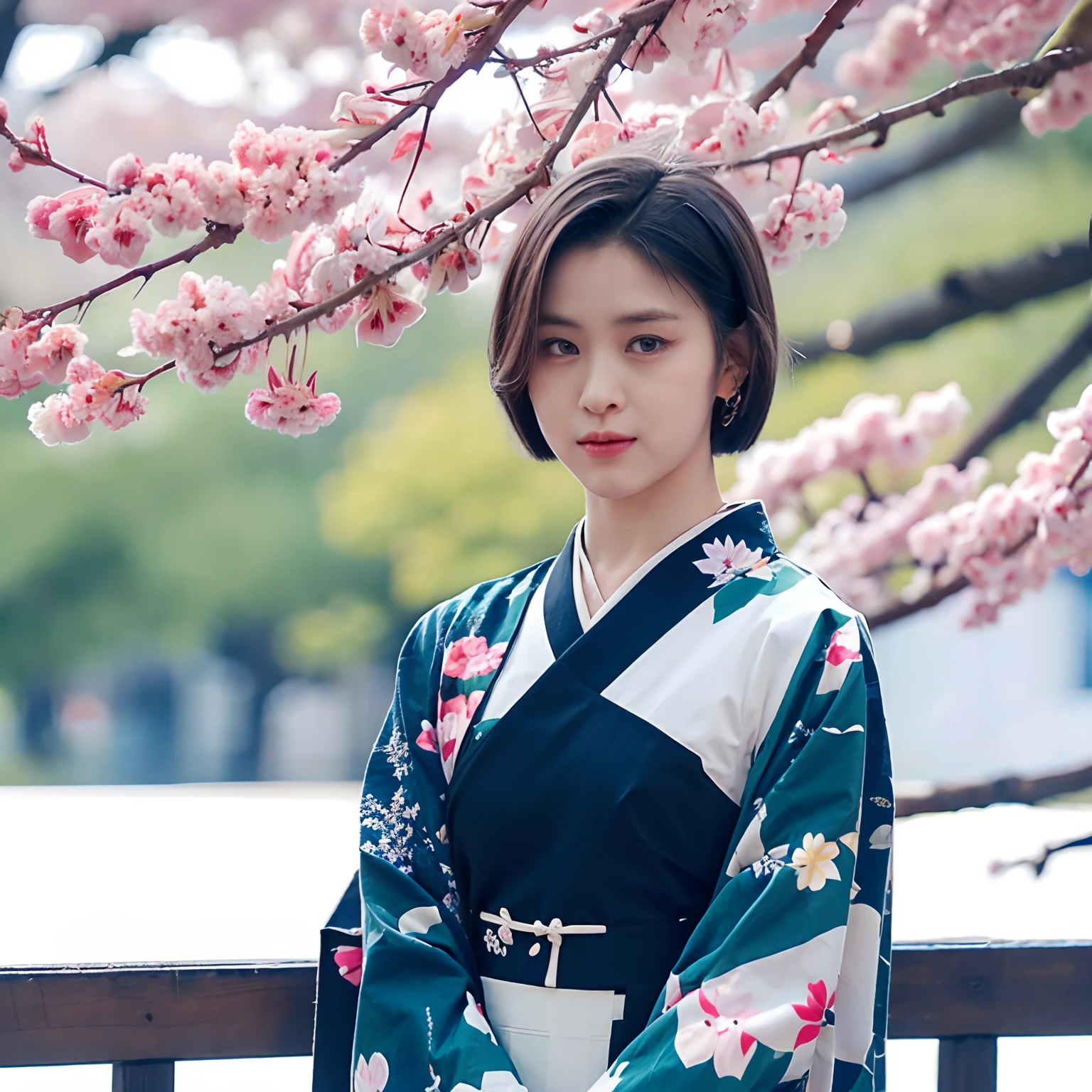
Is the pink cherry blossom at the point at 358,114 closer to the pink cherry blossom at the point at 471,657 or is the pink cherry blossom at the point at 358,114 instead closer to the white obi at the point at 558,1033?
the pink cherry blossom at the point at 471,657

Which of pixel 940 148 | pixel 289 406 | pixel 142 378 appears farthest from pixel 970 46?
pixel 142 378

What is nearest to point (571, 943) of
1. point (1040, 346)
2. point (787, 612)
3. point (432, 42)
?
point (787, 612)

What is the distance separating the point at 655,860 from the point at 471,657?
290mm

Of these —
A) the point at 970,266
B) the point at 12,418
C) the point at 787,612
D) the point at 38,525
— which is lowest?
the point at 787,612

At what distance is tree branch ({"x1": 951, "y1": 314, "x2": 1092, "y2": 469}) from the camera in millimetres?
2326

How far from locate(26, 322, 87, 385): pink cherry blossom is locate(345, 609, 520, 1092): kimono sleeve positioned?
0.47 meters

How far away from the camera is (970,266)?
2.43m

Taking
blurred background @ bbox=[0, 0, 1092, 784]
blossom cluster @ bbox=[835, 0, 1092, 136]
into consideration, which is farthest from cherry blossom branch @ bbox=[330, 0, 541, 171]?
blurred background @ bbox=[0, 0, 1092, 784]

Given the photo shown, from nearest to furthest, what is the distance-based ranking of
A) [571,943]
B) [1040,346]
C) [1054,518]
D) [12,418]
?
[571,943] → [1054,518] → [1040,346] → [12,418]

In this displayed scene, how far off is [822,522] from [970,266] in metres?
0.64

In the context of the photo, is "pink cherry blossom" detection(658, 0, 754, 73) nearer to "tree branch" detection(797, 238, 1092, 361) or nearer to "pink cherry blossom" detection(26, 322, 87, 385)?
"pink cherry blossom" detection(26, 322, 87, 385)

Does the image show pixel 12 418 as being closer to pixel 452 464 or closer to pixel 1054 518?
pixel 452 464

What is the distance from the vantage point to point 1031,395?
2379 mm

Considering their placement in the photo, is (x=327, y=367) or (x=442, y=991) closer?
(x=442, y=991)
